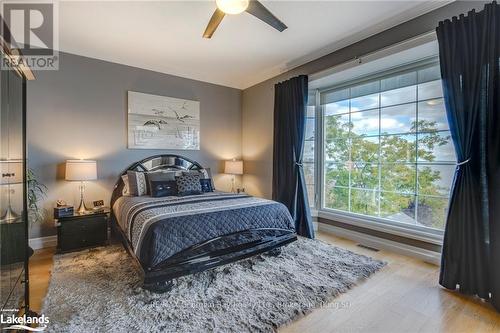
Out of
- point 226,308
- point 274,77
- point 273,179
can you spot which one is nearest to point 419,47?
Result: point 274,77

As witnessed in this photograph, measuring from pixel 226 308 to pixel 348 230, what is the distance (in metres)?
2.38

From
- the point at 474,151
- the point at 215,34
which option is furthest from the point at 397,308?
the point at 215,34

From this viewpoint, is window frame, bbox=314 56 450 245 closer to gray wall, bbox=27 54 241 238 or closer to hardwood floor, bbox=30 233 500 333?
hardwood floor, bbox=30 233 500 333

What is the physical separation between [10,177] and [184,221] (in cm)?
122

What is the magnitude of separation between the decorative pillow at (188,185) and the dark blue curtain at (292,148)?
1.33 metres

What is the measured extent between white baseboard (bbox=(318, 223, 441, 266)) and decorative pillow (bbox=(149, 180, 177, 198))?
2405mm

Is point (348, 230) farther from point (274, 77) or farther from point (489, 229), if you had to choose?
Answer: point (274, 77)

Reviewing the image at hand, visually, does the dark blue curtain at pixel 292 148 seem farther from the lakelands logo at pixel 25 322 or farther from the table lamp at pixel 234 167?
the lakelands logo at pixel 25 322

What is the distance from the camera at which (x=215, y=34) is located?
3.11 meters

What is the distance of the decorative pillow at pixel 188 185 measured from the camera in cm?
358

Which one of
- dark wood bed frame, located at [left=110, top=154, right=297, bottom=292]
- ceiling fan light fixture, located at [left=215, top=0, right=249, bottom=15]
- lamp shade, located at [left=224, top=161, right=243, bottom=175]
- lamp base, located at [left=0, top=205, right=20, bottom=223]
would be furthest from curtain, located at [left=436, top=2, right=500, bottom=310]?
lamp base, located at [left=0, top=205, right=20, bottom=223]

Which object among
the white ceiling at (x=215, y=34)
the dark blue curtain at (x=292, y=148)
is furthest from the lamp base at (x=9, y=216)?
the dark blue curtain at (x=292, y=148)

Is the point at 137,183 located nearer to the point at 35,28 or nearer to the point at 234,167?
the point at 234,167

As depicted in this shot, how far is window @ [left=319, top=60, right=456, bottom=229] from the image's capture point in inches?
114
